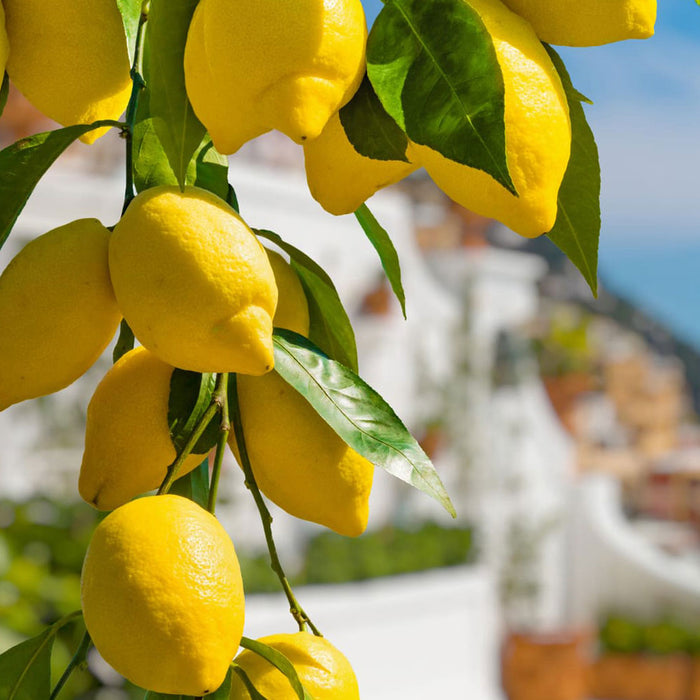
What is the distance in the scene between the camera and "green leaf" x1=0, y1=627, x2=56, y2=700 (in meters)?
0.38

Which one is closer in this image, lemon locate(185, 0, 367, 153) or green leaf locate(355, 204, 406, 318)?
lemon locate(185, 0, 367, 153)

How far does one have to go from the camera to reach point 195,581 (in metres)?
0.31

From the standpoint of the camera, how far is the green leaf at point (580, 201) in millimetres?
340

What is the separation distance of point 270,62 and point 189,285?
0.22 feet

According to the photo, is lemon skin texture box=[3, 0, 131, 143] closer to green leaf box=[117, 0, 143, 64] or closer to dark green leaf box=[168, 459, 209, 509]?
green leaf box=[117, 0, 143, 64]

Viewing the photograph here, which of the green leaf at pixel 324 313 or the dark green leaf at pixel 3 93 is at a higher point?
the dark green leaf at pixel 3 93

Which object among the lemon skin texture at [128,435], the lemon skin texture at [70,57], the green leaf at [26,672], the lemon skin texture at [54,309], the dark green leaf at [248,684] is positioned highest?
the lemon skin texture at [70,57]

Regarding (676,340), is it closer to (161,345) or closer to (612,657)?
(612,657)

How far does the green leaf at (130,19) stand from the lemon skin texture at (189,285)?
62 mm

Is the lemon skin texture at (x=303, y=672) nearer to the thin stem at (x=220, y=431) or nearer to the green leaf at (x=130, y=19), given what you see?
the thin stem at (x=220, y=431)

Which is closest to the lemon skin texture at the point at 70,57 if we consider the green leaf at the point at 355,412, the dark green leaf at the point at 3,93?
the dark green leaf at the point at 3,93

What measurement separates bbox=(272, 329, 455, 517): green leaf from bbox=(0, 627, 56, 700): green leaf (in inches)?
5.3

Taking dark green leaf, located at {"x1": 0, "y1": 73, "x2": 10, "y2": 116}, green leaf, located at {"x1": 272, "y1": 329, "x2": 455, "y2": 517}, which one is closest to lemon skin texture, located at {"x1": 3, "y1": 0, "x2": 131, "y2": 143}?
dark green leaf, located at {"x1": 0, "y1": 73, "x2": 10, "y2": 116}

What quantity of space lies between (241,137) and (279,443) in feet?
0.35
